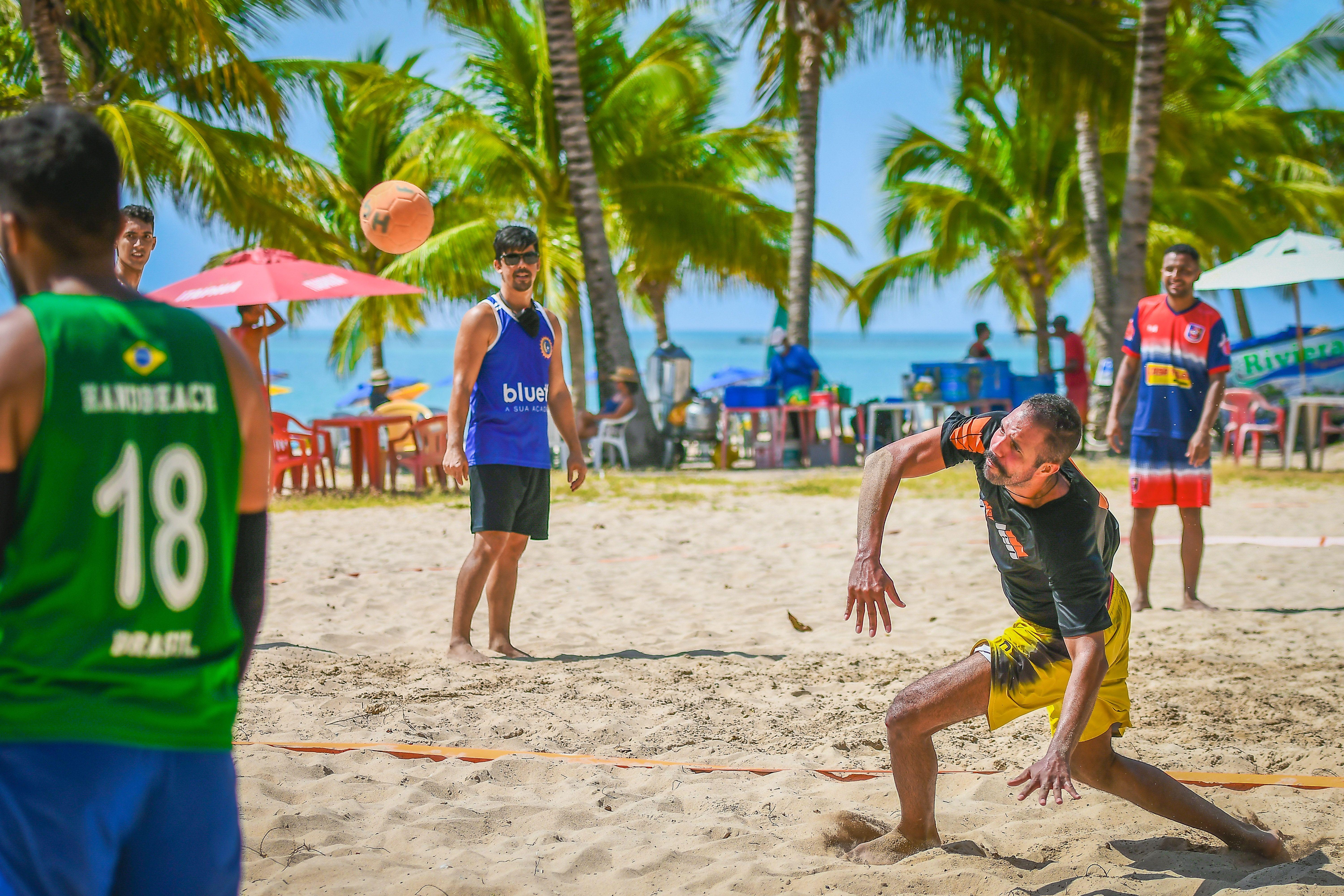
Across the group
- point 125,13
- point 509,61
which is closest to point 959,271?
point 509,61

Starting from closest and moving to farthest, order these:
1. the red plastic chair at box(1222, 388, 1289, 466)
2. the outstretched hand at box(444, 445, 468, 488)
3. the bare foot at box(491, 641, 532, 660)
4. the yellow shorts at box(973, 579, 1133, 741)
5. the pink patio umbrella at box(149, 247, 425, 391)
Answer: the yellow shorts at box(973, 579, 1133, 741), the outstretched hand at box(444, 445, 468, 488), the bare foot at box(491, 641, 532, 660), the pink patio umbrella at box(149, 247, 425, 391), the red plastic chair at box(1222, 388, 1289, 466)

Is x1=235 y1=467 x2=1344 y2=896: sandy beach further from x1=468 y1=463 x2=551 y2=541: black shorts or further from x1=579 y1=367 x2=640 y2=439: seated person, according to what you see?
x1=579 y1=367 x2=640 y2=439: seated person

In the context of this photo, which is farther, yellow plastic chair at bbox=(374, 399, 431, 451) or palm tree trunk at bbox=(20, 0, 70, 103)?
→ yellow plastic chair at bbox=(374, 399, 431, 451)

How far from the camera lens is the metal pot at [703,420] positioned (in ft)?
48.6

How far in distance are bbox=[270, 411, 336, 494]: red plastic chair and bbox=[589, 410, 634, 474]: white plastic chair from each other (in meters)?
3.01

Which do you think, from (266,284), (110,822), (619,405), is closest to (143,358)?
(110,822)

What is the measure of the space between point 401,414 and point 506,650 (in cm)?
771

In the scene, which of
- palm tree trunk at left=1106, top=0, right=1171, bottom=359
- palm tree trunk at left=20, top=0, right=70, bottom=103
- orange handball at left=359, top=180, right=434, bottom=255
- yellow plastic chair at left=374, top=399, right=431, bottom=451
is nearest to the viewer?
orange handball at left=359, top=180, right=434, bottom=255

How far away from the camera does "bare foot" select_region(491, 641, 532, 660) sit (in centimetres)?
482

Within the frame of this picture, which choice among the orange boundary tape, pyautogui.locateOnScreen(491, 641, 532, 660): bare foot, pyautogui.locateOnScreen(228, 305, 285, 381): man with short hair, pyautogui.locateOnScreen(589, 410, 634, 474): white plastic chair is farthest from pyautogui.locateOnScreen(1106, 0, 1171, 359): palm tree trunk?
the orange boundary tape

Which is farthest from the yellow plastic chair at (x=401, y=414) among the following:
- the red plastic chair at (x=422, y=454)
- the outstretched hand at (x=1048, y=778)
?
the outstretched hand at (x=1048, y=778)

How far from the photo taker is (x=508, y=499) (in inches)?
184

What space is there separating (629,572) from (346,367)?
669 inches

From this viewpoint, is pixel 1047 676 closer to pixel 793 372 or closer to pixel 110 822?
pixel 110 822
